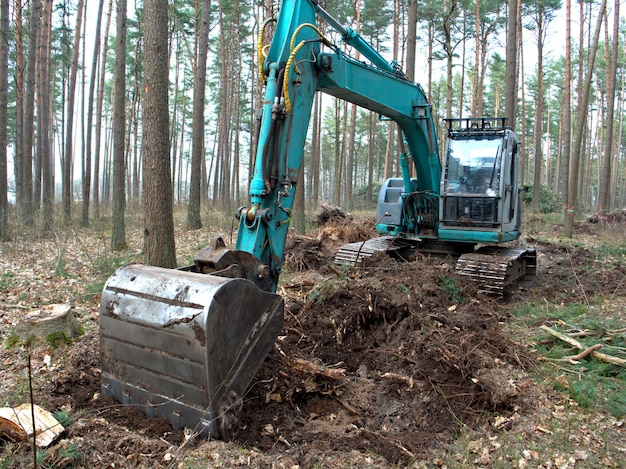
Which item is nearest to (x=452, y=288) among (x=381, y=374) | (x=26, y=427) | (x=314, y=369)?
(x=381, y=374)

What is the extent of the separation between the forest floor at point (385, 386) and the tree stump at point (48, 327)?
0.27ft

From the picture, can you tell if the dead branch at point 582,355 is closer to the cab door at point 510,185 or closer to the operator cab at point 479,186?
the operator cab at point 479,186

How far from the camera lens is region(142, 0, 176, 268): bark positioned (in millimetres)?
5977

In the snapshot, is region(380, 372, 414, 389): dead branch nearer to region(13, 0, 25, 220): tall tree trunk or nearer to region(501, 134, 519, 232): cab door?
region(501, 134, 519, 232): cab door

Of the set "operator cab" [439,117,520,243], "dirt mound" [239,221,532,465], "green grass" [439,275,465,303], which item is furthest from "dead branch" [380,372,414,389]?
"operator cab" [439,117,520,243]

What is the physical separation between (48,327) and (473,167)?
6.39 meters

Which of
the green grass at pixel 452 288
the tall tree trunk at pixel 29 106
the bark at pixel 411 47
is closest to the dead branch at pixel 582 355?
the green grass at pixel 452 288

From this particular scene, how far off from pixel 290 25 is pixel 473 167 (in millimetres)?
4292

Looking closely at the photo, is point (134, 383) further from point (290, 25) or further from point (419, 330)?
point (290, 25)

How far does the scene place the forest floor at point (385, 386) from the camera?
335 centimetres

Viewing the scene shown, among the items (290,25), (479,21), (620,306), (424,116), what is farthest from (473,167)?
(479,21)

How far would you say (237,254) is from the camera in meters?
4.01

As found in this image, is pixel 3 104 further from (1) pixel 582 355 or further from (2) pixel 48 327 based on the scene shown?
(1) pixel 582 355

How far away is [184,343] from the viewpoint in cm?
331
